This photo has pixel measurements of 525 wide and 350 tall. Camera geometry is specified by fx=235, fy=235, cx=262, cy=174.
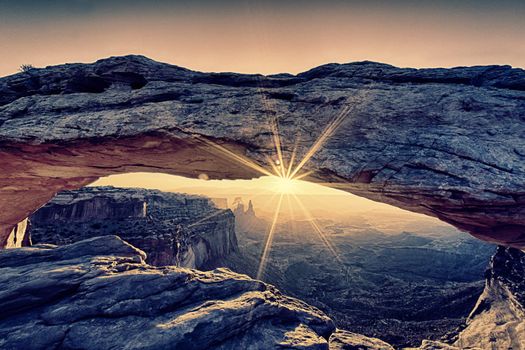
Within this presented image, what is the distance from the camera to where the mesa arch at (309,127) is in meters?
7.68

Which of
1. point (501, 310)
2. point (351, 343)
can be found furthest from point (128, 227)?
point (501, 310)

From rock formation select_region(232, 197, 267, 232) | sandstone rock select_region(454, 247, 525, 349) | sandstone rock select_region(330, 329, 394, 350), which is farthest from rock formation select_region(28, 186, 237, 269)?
rock formation select_region(232, 197, 267, 232)

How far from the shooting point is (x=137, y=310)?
9570 millimetres

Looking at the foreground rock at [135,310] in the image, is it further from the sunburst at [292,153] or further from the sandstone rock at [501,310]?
the sandstone rock at [501,310]

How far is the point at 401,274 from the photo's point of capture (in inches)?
2122

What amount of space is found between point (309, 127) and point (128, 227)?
4176 centimetres

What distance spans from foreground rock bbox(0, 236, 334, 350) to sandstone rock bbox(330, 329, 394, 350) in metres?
0.82

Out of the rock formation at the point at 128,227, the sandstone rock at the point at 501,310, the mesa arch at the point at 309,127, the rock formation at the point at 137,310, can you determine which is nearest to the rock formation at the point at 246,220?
the rock formation at the point at 128,227

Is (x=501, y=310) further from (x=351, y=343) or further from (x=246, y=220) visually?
(x=246, y=220)

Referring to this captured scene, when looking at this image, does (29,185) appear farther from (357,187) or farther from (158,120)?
(357,187)

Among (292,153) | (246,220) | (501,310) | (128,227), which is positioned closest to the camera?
(292,153)

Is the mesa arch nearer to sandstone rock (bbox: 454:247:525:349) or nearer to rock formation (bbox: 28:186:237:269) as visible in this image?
sandstone rock (bbox: 454:247:525:349)

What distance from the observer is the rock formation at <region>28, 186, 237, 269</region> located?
3591 cm

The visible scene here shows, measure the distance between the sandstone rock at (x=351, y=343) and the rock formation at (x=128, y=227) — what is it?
1196 inches
